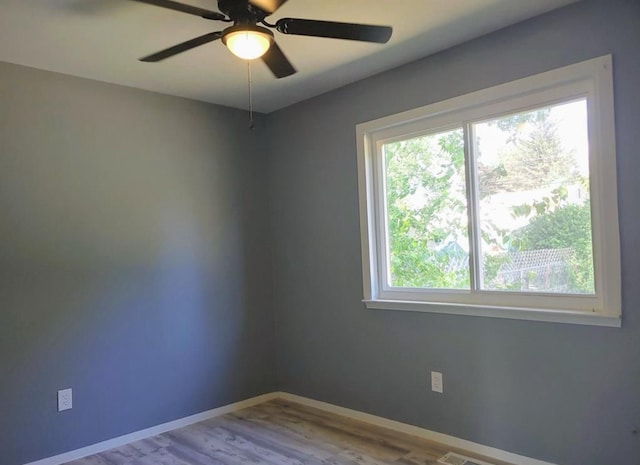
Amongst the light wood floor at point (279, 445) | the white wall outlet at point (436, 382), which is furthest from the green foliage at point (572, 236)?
the light wood floor at point (279, 445)

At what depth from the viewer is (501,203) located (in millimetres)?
2789

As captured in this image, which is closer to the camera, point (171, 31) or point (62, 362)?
point (171, 31)

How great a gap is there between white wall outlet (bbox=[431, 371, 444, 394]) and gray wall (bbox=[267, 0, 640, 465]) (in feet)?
0.11

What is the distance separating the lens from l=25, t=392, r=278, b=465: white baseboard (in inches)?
116

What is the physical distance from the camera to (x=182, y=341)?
355 cm

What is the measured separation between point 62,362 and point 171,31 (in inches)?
81.2

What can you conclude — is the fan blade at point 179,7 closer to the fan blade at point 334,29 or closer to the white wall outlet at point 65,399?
the fan blade at point 334,29

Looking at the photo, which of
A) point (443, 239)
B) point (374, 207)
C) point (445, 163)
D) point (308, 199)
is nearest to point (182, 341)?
point (308, 199)

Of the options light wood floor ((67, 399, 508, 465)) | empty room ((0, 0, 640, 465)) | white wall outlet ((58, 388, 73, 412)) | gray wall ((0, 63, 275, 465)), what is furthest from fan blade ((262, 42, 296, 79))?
white wall outlet ((58, 388, 73, 412))

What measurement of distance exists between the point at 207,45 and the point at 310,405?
2.70m

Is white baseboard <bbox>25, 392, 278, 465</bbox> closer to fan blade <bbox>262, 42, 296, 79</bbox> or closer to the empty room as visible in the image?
the empty room

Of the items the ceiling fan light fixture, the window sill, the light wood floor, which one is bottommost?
the light wood floor

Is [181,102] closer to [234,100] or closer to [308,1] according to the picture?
[234,100]

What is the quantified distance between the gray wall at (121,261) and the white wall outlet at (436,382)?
1.55m
